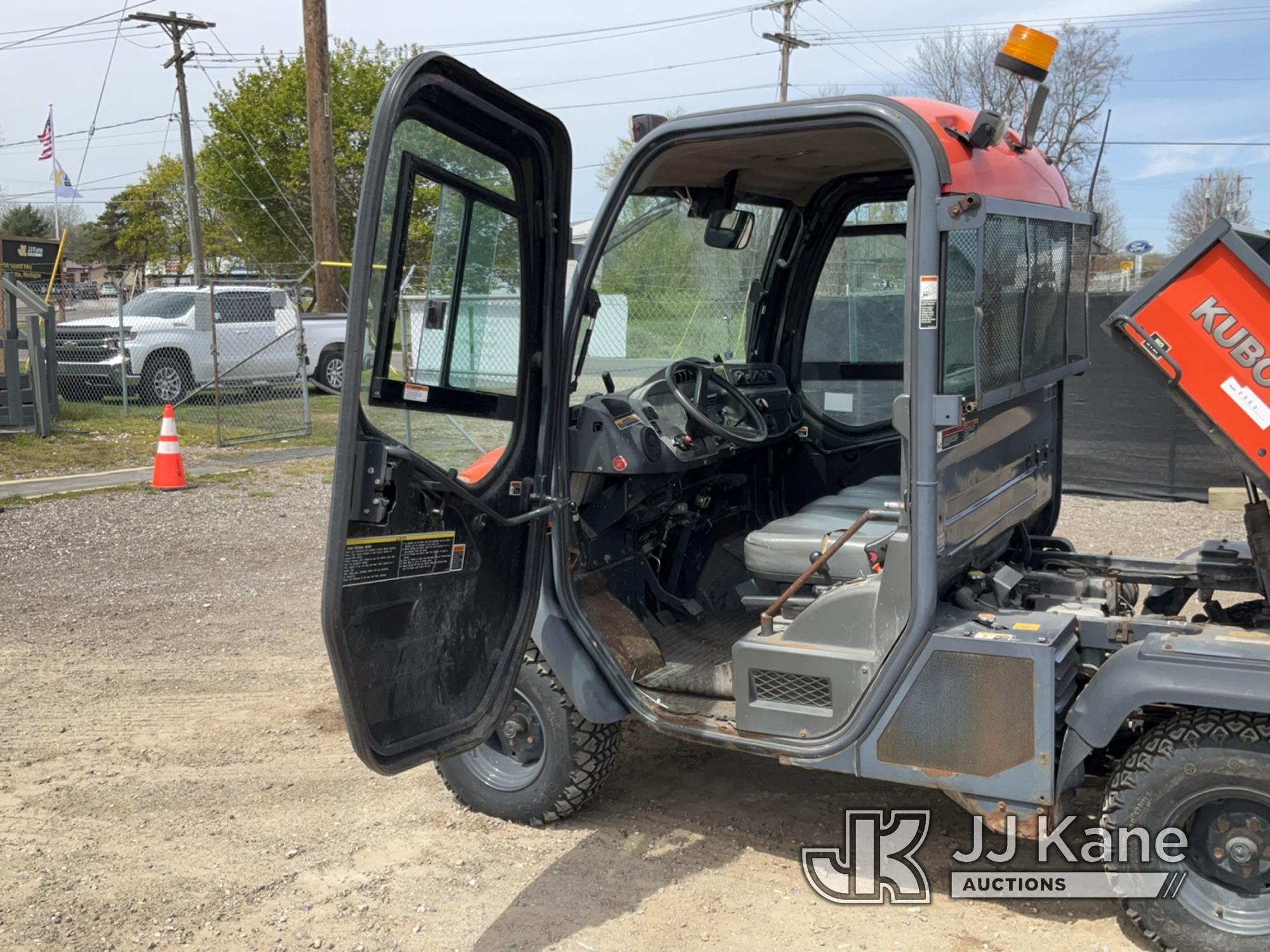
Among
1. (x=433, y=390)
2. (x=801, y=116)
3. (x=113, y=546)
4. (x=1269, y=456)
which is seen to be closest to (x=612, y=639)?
(x=433, y=390)

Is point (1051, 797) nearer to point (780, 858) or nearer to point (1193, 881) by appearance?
point (1193, 881)

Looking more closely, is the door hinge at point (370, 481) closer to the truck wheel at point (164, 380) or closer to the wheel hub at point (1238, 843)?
the wheel hub at point (1238, 843)

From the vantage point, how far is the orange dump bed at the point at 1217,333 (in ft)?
9.93

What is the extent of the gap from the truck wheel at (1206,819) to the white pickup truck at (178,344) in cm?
1337

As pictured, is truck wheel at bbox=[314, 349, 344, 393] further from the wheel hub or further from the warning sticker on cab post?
the wheel hub

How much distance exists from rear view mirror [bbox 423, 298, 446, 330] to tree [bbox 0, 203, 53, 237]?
66.5m

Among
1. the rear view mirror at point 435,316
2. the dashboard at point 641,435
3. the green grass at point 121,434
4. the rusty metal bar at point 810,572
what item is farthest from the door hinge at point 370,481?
the green grass at point 121,434

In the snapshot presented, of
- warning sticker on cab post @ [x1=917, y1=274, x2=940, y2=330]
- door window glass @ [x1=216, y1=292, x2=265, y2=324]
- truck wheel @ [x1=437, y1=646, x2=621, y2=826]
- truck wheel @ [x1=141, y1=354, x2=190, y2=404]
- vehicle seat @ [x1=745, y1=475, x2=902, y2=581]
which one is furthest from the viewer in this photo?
door window glass @ [x1=216, y1=292, x2=265, y2=324]

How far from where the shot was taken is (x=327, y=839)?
3949 millimetres

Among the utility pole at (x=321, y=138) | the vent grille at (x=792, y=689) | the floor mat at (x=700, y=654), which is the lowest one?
the floor mat at (x=700, y=654)

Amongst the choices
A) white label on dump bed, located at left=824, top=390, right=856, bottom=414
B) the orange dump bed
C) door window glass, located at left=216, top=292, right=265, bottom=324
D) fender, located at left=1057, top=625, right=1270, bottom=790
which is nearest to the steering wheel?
white label on dump bed, located at left=824, top=390, right=856, bottom=414

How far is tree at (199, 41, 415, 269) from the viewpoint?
99.7 ft

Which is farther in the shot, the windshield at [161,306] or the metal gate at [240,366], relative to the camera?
the windshield at [161,306]

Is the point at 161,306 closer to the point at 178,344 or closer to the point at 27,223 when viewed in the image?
the point at 178,344
